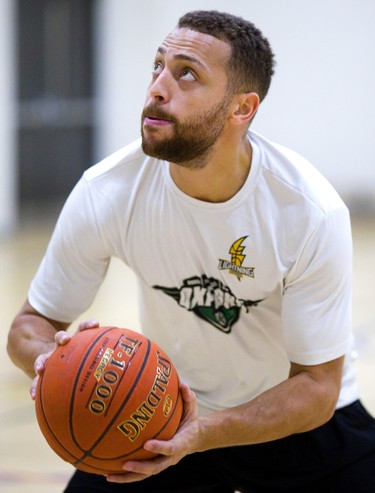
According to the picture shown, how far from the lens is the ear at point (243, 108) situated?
10.1ft

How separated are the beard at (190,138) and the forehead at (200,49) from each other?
0.13 meters

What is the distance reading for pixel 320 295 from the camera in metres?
3.04

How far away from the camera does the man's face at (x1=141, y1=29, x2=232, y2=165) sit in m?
2.95

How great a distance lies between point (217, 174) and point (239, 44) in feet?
1.44

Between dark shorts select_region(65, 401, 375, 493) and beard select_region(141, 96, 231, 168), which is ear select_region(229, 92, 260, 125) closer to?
beard select_region(141, 96, 231, 168)

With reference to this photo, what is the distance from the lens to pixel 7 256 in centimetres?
951

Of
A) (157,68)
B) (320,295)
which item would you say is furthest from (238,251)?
(157,68)

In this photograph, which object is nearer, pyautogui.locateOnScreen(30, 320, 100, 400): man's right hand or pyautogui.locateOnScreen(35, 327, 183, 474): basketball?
pyautogui.locateOnScreen(35, 327, 183, 474): basketball

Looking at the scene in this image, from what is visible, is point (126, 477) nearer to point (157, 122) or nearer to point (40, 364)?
point (40, 364)

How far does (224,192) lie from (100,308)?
14.5ft

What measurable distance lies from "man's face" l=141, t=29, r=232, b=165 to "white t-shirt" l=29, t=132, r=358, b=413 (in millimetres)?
224

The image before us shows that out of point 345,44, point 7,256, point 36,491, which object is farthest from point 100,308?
point 345,44

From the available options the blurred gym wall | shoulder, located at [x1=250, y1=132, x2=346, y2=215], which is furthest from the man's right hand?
the blurred gym wall

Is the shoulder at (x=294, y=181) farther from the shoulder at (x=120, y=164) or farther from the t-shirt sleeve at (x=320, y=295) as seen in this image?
the shoulder at (x=120, y=164)
